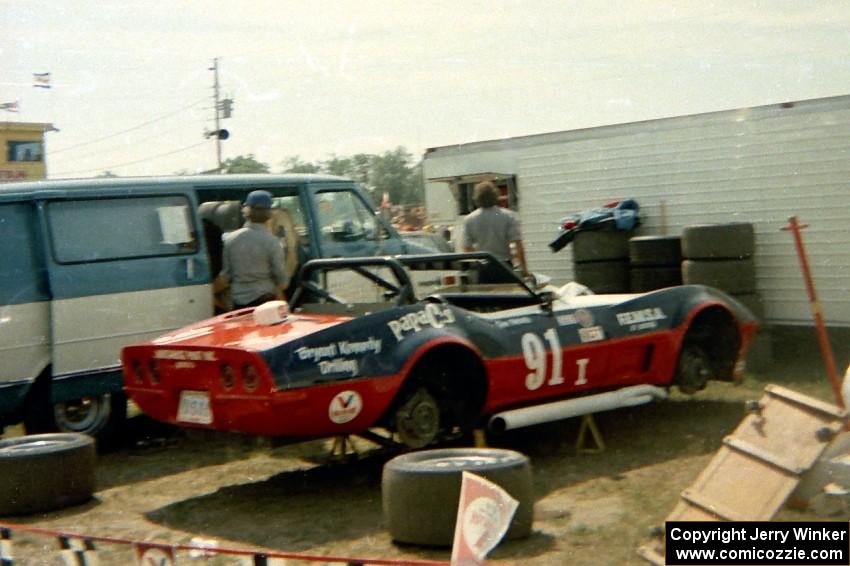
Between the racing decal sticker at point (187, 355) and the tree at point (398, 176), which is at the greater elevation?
the tree at point (398, 176)

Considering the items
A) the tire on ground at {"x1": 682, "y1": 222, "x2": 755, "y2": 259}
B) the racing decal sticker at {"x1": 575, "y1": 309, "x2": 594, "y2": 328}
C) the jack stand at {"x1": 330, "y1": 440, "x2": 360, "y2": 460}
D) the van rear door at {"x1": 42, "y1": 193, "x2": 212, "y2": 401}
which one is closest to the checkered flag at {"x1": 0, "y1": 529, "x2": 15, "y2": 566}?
the jack stand at {"x1": 330, "y1": 440, "x2": 360, "y2": 460}

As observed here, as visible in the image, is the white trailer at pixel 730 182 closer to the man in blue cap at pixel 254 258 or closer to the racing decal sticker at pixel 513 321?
the racing decal sticker at pixel 513 321

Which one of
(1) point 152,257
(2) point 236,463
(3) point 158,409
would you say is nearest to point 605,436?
(2) point 236,463

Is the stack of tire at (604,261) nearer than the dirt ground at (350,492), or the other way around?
the dirt ground at (350,492)

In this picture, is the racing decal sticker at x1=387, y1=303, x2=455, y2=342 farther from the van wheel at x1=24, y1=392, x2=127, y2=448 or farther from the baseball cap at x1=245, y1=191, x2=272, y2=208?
the van wheel at x1=24, y1=392, x2=127, y2=448

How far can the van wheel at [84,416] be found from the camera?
26.6ft

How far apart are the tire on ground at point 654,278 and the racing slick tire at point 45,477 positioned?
5946 mm

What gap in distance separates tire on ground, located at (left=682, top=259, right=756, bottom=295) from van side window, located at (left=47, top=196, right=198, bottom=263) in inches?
175

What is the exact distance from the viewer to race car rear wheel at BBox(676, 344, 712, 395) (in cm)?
822

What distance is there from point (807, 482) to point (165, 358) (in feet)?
11.7

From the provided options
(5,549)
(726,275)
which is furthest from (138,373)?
(726,275)

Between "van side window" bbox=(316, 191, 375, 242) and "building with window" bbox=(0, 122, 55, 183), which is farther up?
"building with window" bbox=(0, 122, 55, 183)

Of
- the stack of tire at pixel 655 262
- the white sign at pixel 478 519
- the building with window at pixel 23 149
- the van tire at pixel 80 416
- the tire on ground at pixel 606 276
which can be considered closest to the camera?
the white sign at pixel 478 519

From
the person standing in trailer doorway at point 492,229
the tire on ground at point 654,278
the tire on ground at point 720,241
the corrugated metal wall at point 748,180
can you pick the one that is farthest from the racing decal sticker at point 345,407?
the corrugated metal wall at point 748,180
